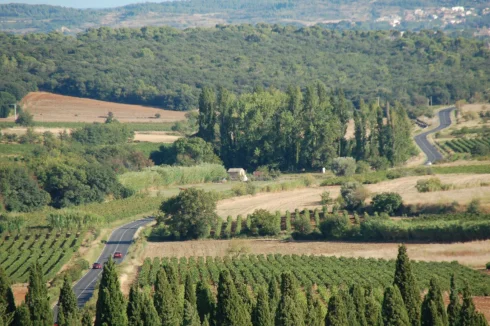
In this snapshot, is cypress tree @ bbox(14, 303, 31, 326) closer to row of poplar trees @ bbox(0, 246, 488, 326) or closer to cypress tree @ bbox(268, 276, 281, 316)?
row of poplar trees @ bbox(0, 246, 488, 326)

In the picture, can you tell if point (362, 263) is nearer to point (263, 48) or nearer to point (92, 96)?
point (92, 96)

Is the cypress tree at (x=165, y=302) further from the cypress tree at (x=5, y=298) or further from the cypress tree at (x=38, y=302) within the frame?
the cypress tree at (x=5, y=298)

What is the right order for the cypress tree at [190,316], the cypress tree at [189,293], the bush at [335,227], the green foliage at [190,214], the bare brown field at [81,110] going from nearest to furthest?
the cypress tree at [190,316] < the cypress tree at [189,293] < the bush at [335,227] < the green foliage at [190,214] < the bare brown field at [81,110]

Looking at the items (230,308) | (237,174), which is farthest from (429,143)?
(230,308)

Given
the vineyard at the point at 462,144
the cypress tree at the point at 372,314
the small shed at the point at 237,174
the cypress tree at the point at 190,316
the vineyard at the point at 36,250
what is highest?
the cypress tree at the point at 190,316

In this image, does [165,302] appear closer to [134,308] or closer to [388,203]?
[134,308]

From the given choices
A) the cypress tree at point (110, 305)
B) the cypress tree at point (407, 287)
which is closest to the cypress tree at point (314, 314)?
the cypress tree at point (407, 287)
